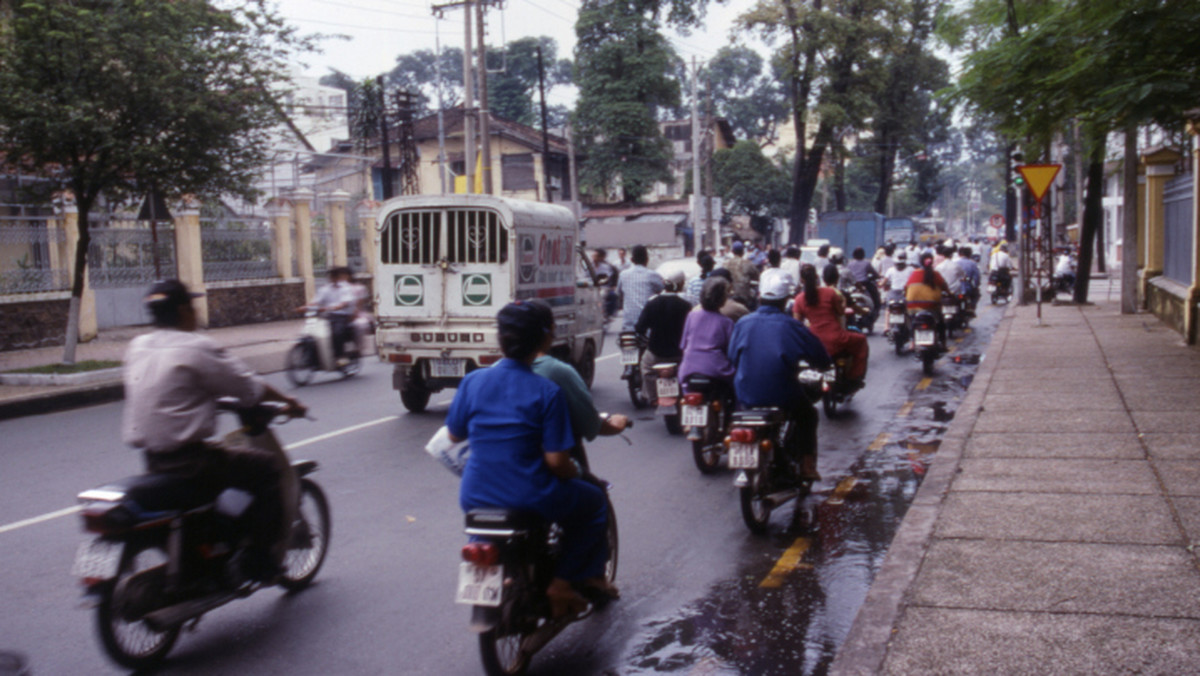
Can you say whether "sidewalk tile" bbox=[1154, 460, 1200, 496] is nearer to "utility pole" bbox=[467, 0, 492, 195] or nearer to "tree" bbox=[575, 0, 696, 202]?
"utility pole" bbox=[467, 0, 492, 195]

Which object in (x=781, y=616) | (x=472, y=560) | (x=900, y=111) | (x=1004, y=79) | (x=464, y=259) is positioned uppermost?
(x=900, y=111)

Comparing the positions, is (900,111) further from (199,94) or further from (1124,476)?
(1124,476)

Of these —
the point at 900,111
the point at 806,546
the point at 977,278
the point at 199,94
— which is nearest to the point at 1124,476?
the point at 806,546

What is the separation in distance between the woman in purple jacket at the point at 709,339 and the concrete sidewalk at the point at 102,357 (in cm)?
856

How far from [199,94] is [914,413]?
10657mm

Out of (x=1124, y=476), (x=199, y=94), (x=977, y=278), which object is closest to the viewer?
(x=1124, y=476)

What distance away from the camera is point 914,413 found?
1091 cm

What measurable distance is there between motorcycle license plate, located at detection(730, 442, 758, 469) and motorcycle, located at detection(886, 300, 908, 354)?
995 cm

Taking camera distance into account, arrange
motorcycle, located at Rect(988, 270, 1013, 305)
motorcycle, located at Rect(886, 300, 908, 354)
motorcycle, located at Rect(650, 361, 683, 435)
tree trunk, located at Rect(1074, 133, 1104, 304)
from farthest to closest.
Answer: motorcycle, located at Rect(988, 270, 1013, 305) → tree trunk, located at Rect(1074, 133, 1104, 304) → motorcycle, located at Rect(886, 300, 908, 354) → motorcycle, located at Rect(650, 361, 683, 435)

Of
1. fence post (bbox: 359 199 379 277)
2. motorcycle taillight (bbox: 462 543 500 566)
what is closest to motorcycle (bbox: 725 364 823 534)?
motorcycle taillight (bbox: 462 543 500 566)

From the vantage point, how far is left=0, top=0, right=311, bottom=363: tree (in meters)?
13.5

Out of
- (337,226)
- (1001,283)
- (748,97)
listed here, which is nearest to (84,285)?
(337,226)

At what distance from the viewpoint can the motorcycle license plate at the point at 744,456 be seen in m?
6.14

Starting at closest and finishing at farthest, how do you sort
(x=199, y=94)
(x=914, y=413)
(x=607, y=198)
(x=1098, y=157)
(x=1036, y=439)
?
(x=1036, y=439), (x=914, y=413), (x=1098, y=157), (x=199, y=94), (x=607, y=198)
